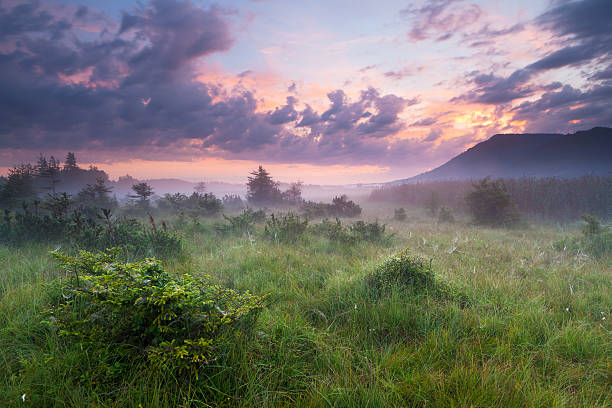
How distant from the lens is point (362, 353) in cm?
242

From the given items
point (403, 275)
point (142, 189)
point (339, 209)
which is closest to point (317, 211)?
point (339, 209)

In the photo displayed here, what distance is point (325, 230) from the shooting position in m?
9.52

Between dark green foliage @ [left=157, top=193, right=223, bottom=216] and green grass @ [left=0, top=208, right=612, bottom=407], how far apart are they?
11.1 meters

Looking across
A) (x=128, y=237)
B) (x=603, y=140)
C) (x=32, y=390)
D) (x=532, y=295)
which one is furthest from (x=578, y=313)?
(x=603, y=140)

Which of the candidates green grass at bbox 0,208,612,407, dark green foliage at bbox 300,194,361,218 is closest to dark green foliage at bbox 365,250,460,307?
green grass at bbox 0,208,612,407

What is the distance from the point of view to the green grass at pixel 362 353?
173 centimetres

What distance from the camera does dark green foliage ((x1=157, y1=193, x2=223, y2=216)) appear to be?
15.6m

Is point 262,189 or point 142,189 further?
point 262,189

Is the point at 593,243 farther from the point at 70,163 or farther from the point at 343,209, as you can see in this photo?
the point at 70,163

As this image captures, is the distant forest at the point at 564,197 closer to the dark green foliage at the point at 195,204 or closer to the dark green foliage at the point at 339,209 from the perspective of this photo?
the dark green foliage at the point at 339,209

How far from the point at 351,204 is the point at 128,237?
52.3 ft

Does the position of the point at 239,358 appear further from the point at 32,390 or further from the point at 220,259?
the point at 220,259

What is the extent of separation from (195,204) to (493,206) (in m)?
20.4

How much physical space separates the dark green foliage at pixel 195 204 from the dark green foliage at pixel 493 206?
55.7ft
